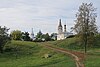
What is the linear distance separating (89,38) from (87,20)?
147 inches

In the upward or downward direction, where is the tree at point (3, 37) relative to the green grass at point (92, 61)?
upward

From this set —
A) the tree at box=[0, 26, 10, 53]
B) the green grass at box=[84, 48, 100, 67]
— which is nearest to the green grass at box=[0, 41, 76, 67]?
the green grass at box=[84, 48, 100, 67]

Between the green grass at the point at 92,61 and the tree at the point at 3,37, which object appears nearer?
the green grass at the point at 92,61

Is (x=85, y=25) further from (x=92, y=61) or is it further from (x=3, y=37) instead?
(x=3, y=37)

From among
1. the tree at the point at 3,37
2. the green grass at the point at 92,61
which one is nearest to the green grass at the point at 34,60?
the green grass at the point at 92,61

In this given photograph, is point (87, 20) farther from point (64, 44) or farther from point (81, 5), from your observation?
point (64, 44)

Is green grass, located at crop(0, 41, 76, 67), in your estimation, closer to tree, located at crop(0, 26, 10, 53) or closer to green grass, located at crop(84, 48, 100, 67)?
green grass, located at crop(84, 48, 100, 67)

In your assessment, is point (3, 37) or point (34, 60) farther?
point (3, 37)

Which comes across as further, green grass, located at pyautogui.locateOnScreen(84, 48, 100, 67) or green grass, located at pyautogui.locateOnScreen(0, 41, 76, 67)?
green grass, located at pyautogui.locateOnScreen(0, 41, 76, 67)

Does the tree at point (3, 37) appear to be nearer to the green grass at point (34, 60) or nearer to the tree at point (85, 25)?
the green grass at point (34, 60)

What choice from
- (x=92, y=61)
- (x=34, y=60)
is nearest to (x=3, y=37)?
(x=34, y=60)

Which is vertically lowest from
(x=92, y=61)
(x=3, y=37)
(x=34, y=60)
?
(x=34, y=60)

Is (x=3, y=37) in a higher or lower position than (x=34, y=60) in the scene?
higher

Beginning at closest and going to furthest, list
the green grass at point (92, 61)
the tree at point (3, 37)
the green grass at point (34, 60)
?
the green grass at point (92, 61), the green grass at point (34, 60), the tree at point (3, 37)
